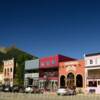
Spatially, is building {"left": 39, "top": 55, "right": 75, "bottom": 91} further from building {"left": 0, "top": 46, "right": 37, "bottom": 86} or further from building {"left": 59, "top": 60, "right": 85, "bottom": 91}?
building {"left": 0, "top": 46, "right": 37, "bottom": 86}

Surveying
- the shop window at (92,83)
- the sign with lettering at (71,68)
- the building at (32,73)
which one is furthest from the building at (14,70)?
the shop window at (92,83)

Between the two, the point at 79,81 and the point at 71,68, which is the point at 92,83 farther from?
the point at 71,68

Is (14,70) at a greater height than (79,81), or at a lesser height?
greater

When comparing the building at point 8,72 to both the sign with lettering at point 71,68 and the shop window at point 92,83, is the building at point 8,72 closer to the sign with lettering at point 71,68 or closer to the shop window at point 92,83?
the sign with lettering at point 71,68

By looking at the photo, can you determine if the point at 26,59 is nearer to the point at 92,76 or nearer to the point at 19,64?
the point at 19,64

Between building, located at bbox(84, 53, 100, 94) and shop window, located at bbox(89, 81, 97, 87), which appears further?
shop window, located at bbox(89, 81, 97, 87)

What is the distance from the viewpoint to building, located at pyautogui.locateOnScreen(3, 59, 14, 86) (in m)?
91.5

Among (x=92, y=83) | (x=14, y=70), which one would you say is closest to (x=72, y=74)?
(x=92, y=83)

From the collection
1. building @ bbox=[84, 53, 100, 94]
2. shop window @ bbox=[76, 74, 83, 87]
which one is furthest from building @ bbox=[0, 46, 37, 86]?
building @ bbox=[84, 53, 100, 94]

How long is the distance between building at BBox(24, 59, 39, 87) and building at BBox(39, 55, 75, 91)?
184cm

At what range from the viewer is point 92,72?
66500 millimetres

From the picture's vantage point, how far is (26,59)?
9181 cm

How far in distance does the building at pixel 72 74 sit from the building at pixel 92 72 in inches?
51.0

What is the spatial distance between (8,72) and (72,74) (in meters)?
28.5
